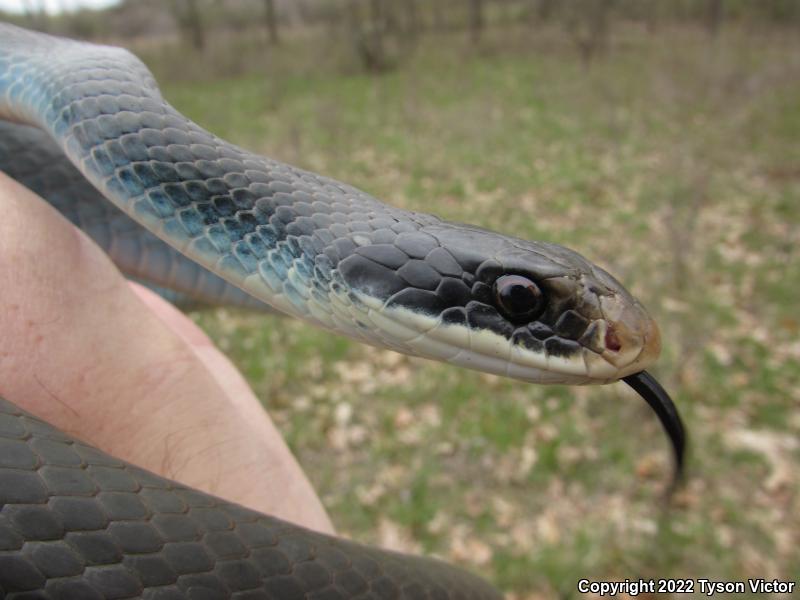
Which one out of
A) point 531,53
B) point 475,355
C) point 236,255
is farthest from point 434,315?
point 531,53

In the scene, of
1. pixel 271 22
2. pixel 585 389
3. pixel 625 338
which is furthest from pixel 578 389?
pixel 271 22

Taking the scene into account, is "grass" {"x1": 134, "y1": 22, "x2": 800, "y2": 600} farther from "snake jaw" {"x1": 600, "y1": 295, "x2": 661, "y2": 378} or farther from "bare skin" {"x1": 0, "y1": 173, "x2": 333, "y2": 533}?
"snake jaw" {"x1": 600, "y1": 295, "x2": 661, "y2": 378}

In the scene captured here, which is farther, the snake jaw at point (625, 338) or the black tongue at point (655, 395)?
the black tongue at point (655, 395)

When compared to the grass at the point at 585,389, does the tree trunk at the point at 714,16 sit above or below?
below

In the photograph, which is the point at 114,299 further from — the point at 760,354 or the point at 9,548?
the point at 760,354

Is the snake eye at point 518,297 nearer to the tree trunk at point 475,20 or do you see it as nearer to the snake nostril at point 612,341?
the snake nostril at point 612,341

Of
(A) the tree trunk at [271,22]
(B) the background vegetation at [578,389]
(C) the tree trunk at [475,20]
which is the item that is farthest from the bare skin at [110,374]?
(A) the tree trunk at [271,22]
